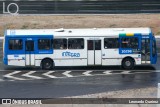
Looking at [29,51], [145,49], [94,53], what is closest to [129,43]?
[145,49]

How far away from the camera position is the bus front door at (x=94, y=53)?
3033 centimetres

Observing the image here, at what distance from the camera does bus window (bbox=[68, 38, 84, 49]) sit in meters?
30.5

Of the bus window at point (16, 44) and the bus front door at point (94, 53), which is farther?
the bus window at point (16, 44)

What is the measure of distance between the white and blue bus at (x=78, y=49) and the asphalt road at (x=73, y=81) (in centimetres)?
55

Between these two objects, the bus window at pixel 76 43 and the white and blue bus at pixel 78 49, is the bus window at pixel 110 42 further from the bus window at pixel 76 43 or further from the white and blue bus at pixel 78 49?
the bus window at pixel 76 43

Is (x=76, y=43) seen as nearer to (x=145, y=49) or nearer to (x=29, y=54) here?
(x=29, y=54)

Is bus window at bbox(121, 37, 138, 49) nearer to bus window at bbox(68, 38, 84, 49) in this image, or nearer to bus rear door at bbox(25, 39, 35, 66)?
bus window at bbox(68, 38, 84, 49)

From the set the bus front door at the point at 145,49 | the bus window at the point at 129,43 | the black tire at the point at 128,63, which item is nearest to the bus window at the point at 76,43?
the bus window at the point at 129,43

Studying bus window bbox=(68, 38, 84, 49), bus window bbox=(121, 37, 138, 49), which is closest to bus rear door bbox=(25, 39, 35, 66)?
bus window bbox=(68, 38, 84, 49)

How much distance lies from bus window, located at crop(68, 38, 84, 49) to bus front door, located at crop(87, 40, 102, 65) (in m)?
0.43

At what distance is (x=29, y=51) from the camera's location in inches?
1195

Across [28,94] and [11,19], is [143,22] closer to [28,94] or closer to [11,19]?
[11,19]

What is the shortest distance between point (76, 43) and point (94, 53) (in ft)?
4.11

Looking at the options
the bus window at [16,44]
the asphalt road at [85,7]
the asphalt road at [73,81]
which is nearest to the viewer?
the asphalt road at [73,81]
